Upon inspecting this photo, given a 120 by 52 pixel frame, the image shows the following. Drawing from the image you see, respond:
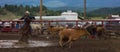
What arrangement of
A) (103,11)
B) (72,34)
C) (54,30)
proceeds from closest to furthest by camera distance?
(72,34) → (54,30) → (103,11)

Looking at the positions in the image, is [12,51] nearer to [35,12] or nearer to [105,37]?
[105,37]

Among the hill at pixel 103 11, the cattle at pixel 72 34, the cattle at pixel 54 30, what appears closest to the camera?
the cattle at pixel 72 34

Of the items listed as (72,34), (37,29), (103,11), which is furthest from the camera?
(103,11)

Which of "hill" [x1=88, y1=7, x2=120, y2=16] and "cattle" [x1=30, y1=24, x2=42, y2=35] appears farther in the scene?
"hill" [x1=88, y1=7, x2=120, y2=16]

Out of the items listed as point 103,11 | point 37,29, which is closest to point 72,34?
point 37,29

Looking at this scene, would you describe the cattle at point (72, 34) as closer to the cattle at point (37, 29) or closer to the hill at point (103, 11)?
the cattle at point (37, 29)

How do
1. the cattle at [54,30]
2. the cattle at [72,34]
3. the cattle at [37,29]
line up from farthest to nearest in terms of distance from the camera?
the cattle at [37,29]
the cattle at [54,30]
the cattle at [72,34]

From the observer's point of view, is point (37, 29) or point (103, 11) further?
point (103, 11)

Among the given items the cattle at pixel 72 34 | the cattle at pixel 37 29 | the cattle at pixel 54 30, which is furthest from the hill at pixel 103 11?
the cattle at pixel 72 34

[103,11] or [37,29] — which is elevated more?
[103,11]

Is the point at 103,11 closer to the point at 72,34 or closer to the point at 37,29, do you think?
the point at 37,29

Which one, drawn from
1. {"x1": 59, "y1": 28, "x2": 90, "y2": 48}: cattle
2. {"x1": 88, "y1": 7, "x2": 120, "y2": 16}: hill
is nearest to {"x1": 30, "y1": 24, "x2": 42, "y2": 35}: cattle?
{"x1": 88, "y1": 7, "x2": 120, "y2": 16}: hill

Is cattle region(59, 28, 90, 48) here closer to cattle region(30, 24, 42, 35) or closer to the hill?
cattle region(30, 24, 42, 35)

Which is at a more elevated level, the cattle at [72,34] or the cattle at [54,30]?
the cattle at [72,34]
